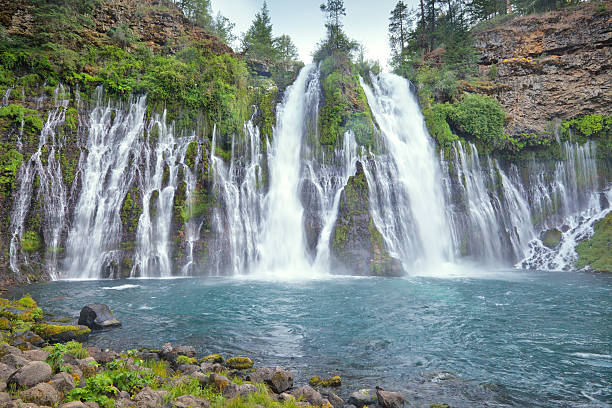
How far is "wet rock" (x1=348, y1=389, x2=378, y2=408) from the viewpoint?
454 cm

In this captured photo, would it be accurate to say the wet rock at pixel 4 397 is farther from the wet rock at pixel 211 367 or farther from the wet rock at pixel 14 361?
the wet rock at pixel 211 367

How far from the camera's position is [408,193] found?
1972 centimetres

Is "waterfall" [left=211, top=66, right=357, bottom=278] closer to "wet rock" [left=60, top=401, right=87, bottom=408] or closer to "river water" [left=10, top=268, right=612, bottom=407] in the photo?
"river water" [left=10, top=268, right=612, bottom=407]

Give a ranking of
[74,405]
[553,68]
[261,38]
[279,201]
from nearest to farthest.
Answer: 1. [74,405]
2. [279,201]
3. [553,68]
4. [261,38]

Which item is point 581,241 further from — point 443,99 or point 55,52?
point 55,52

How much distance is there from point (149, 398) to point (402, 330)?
618 centimetres

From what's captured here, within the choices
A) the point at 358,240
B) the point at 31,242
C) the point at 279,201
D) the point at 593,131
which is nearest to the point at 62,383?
the point at 31,242

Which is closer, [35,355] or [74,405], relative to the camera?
[74,405]

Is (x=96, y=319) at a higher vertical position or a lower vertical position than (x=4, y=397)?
lower

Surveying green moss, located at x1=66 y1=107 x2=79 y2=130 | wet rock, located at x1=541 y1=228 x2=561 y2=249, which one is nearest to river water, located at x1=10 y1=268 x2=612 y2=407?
wet rock, located at x1=541 y1=228 x2=561 y2=249

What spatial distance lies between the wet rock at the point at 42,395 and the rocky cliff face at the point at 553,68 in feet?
90.3

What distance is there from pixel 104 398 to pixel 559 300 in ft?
43.4

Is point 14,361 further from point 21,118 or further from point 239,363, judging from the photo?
point 21,118

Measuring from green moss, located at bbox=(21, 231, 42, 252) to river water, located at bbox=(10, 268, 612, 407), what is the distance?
2519mm
